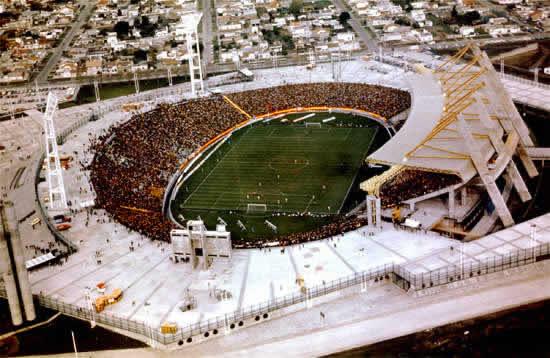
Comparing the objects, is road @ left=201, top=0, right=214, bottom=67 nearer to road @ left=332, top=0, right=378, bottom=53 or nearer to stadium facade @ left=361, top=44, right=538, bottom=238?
road @ left=332, top=0, right=378, bottom=53

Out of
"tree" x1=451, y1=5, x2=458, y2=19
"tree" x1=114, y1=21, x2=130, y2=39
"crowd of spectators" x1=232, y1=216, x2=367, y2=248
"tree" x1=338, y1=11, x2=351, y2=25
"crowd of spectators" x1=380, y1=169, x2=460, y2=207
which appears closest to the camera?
"crowd of spectators" x1=232, y1=216, x2=367, y2=248

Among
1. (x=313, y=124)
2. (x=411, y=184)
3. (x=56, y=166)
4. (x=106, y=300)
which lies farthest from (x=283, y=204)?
(x=313, y=124)

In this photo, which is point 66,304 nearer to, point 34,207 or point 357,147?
point 34,207

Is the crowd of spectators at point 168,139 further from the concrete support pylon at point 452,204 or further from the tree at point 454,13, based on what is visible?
the tree at point 454,13

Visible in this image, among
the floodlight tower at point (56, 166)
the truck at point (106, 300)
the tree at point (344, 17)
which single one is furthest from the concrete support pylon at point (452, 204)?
the tree at point (344, 17)

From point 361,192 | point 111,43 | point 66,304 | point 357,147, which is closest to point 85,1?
point 111,43

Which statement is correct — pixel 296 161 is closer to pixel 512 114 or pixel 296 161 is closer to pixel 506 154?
pixel 512 114

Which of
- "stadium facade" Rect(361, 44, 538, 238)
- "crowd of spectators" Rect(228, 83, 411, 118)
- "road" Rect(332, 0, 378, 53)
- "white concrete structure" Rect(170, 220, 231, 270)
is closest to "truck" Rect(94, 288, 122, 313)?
"white concrete structure" Rect(170, 220, 231, 270)
